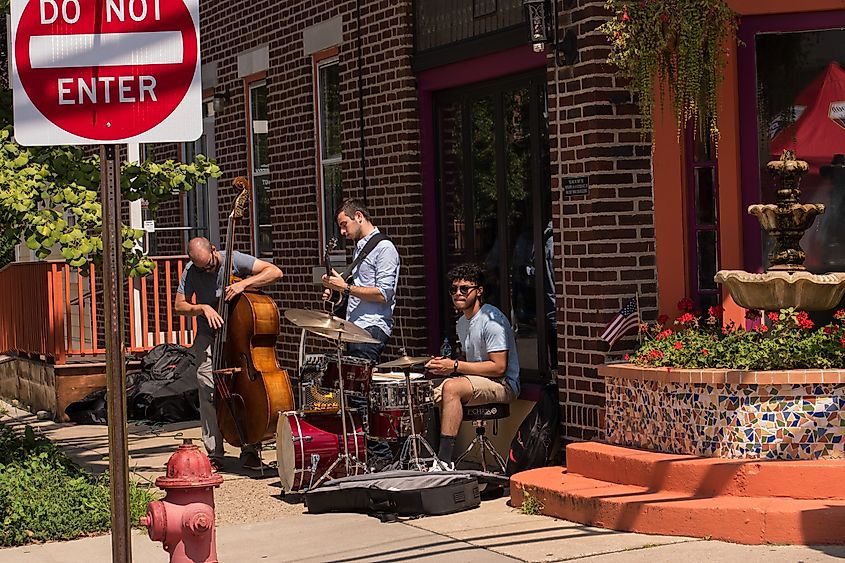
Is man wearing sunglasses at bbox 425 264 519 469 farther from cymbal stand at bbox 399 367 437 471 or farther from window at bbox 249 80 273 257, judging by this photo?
window at bbox 249 80 273 257

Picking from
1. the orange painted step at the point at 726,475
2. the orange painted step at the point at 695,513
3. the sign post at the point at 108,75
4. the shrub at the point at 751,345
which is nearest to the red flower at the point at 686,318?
the shrub at the point at 751,345

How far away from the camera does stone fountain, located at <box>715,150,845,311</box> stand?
27.5ft

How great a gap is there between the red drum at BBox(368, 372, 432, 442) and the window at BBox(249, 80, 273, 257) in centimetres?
560

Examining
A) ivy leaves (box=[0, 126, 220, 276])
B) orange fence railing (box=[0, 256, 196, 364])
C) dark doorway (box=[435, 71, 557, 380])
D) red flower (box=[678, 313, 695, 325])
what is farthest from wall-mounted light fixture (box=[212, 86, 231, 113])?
red flower (box=[678, 313, 695, 325])

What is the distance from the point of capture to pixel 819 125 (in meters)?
9.32

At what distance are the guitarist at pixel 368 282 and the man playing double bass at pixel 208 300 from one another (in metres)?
0.87

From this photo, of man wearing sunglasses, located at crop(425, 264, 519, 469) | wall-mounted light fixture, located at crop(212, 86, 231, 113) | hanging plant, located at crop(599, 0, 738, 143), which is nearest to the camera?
hanging plant, located at crop(599, 0, 738, 143)

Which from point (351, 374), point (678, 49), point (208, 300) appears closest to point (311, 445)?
point (351, 374)

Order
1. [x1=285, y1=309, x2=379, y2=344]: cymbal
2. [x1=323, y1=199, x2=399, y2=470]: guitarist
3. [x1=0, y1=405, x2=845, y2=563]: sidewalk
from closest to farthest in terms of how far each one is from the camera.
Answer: [x1=0, y1=405, x2=845, y2=563]: sidewalk, [x1=285, y1=309, x2=379, y2=344]: cymbal, [x1=323, y1=199, x2=399, y2=470]: guitarist

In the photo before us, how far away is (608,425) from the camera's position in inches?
363

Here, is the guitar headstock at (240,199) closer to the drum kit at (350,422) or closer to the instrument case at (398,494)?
the drum kit at (350,422)

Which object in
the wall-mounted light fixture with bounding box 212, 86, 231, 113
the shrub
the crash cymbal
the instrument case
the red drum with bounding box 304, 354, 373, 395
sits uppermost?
the wall-mounted light fixture with bounding box 212, 86, 231, 113

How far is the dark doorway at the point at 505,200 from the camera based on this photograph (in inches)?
410

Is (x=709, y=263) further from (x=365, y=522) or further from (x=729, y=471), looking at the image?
(x=365, y=522)
